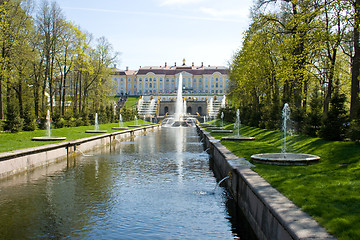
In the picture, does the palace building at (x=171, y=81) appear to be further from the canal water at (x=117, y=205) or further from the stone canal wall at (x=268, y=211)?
the stone canal wall at (x=268, y=211)

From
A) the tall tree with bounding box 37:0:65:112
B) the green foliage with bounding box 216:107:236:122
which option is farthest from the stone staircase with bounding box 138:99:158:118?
the tall tree with bounding box 37:0:65:112

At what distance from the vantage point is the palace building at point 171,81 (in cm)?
13488

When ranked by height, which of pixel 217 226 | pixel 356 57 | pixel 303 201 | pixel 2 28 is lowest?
pixel 217 226

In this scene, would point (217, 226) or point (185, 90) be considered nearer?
point (217, 226)

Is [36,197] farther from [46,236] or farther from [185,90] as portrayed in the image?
[185,90]

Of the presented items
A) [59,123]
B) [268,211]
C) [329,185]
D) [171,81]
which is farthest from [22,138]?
[171,81]

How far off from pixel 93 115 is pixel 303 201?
3192cm

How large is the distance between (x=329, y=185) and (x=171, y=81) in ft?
431

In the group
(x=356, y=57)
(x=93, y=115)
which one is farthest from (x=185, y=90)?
(x=356, y=57)

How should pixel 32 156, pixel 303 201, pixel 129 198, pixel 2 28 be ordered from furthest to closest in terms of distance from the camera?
1. pixel 2 28
2. pixel 32 156
3. pixel 129 198
4. pixel 303 201

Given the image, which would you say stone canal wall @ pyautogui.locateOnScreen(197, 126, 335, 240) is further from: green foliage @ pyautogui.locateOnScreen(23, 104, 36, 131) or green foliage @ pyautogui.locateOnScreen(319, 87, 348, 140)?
green foliage @ pyautogui.locateOnScreen(23, 104, 36, 131)

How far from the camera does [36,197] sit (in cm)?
862

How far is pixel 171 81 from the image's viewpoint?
137125 millimetres

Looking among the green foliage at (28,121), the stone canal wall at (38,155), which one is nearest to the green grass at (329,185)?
the stone canal wall at (38,155)
